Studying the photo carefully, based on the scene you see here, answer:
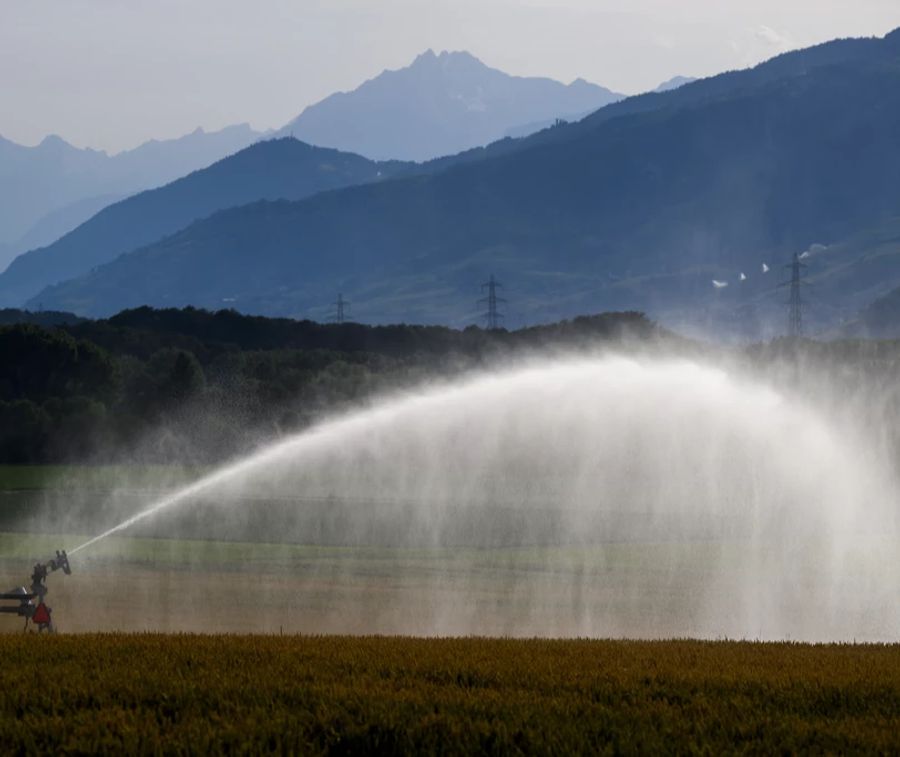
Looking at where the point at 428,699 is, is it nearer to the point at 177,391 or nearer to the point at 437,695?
the point at 437,695

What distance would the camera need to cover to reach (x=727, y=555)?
203ft

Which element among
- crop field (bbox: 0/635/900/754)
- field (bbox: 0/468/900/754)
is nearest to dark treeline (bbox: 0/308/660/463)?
field (bbox: 0/468/900/754)

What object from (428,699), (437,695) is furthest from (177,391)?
(428,699)

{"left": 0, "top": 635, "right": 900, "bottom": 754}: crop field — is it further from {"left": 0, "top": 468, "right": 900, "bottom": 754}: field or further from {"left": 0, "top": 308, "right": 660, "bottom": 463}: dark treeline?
{"left": 0, "top": 308, "right": 660, "bottom": 463}: dark treeline

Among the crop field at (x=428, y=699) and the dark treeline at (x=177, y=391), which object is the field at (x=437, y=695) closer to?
the crop field at (x=428, y=699)

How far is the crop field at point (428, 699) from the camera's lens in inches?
665

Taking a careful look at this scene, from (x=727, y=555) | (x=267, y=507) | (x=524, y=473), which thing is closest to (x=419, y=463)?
(x=524, y=473)

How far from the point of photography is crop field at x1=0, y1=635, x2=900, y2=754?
1689 centimetres

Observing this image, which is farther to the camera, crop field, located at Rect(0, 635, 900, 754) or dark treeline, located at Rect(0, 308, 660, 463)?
dark treeline, located at Rect(0, 308, 660, 463)

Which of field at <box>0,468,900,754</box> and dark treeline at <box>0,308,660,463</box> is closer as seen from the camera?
field at <box>0,468,900,754</box>

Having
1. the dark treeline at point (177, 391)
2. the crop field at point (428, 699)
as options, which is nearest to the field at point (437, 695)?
the crop field at point (428, 699)

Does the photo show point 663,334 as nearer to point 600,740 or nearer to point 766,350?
point 766,350

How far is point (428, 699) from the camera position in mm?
18562

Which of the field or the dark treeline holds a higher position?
the dark treeline
